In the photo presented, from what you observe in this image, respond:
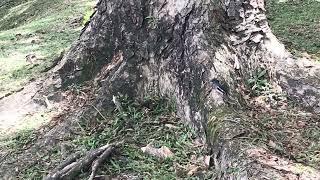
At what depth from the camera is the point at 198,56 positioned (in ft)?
13.3

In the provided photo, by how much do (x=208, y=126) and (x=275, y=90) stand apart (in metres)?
0.74

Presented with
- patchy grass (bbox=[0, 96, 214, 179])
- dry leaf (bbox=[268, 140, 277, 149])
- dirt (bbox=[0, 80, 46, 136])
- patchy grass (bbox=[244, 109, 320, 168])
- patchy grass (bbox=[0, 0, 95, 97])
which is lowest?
patchy grass (bbox=[0, 0, 95, 97])

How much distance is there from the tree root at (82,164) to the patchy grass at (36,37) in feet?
8.32

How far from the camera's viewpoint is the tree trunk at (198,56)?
13.1ft

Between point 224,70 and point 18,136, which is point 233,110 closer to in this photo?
point 224,70

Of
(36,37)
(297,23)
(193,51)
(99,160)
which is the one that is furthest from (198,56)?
(36,37)

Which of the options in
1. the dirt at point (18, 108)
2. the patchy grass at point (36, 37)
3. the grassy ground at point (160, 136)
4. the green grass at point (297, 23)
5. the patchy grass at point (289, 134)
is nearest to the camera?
the patchy grass at point (289, 134)

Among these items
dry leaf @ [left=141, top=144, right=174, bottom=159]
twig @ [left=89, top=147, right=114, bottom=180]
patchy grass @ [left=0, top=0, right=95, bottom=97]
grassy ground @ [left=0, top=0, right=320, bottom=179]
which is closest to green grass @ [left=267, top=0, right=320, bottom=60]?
grassy ground @ [left=0, top=0, right=320, bottom=179]

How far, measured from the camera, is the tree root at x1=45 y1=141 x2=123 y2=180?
12.4ft

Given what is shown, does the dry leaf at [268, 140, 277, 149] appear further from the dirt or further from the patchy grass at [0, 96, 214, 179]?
the dirt

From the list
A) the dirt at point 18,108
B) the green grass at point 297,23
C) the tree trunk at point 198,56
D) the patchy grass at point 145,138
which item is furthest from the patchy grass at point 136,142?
the green grass at point 297,23

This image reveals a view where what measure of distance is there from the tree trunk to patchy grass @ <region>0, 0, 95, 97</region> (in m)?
2.14

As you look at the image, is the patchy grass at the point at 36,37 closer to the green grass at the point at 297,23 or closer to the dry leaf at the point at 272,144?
the green grass at the point at 297,23

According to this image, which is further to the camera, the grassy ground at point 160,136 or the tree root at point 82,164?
the tree root at point 82,164
